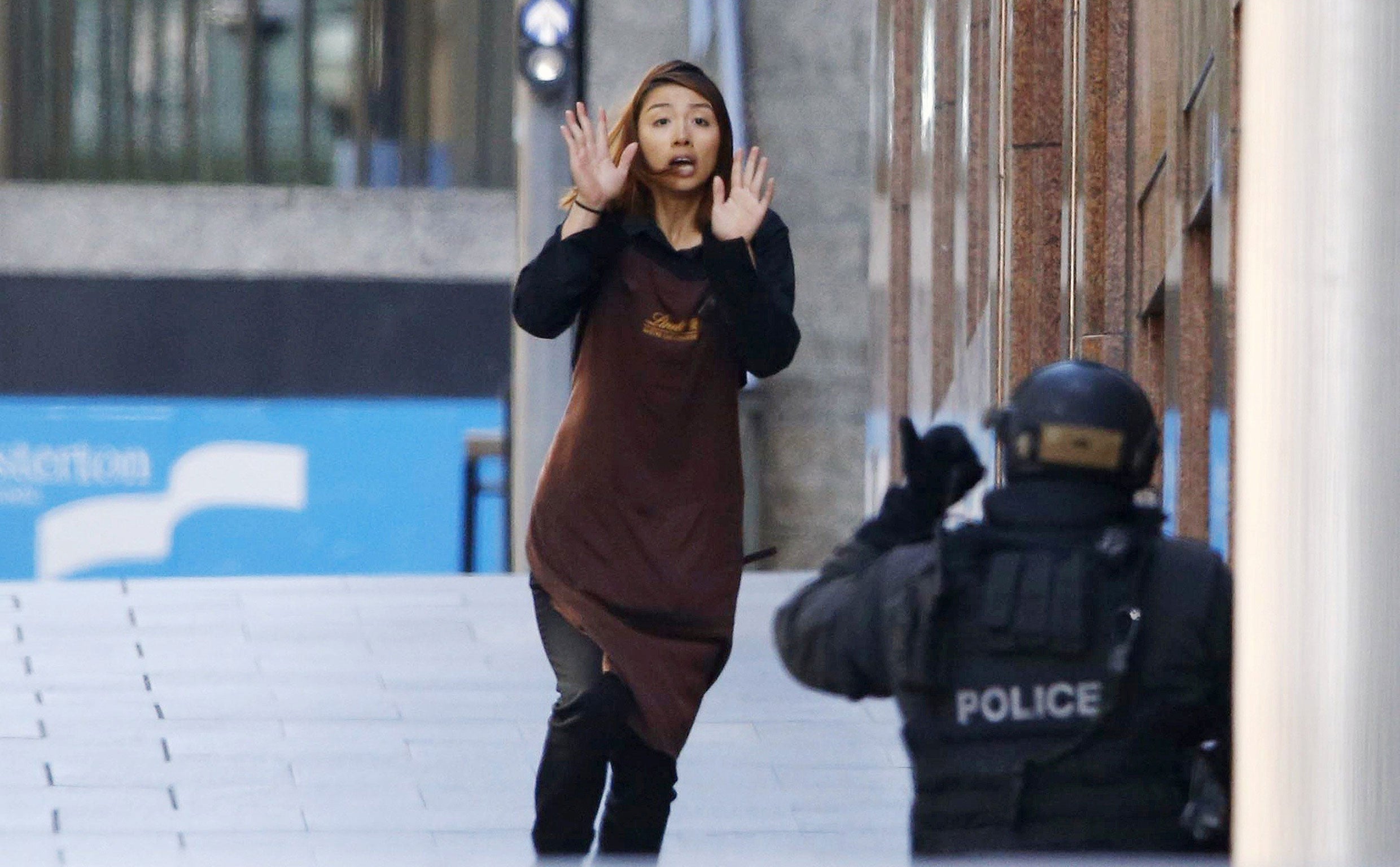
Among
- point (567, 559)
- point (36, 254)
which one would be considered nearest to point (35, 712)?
point (567, 559)

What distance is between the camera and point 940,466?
3.36m

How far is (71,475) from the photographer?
17.2 metres

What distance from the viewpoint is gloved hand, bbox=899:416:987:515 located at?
3326mm

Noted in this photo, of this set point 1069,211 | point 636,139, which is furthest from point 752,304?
point 1069,211

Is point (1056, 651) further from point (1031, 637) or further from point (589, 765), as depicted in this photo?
point (589, 765)

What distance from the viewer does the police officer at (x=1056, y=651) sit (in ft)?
10.1

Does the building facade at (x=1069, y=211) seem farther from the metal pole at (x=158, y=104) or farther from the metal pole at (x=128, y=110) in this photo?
the metal pole at (x=128, y=110)

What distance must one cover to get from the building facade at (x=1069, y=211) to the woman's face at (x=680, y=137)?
5.36 feet

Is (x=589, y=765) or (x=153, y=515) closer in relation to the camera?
(x=589, y=765)

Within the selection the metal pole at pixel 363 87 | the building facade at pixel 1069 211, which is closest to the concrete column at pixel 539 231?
the building facade at pixel 1069 211

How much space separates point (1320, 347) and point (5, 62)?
17.7 m

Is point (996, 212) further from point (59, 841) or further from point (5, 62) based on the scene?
point (5, 62)

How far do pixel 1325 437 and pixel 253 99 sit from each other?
17495 millimetres

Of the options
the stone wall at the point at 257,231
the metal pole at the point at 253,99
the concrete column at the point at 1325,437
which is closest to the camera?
the concrete column at the point at 1325,437
